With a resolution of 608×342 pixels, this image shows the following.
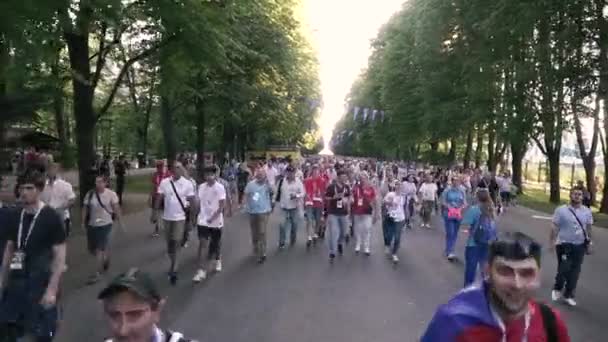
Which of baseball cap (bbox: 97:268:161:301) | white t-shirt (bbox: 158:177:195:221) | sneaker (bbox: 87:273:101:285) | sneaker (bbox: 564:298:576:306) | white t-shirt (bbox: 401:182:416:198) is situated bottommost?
sneaker (bbox: 564:298:576:306)

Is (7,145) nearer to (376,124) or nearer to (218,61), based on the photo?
(218,61)

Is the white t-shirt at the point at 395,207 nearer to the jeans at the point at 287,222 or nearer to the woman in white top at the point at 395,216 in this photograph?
the woman in white top at the point at 395,216

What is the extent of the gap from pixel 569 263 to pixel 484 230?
4.54ft

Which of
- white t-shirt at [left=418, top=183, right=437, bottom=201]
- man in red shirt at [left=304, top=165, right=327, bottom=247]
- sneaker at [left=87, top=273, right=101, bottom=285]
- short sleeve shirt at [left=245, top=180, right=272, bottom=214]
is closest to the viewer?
sneaker at [left=87, top=273, right=101, bottom=285]

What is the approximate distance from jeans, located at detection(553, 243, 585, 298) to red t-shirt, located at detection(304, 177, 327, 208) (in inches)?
268

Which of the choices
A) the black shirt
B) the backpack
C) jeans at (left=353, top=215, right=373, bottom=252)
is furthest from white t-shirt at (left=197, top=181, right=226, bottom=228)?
the black shirt

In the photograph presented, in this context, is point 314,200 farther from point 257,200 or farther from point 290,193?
point 257,200

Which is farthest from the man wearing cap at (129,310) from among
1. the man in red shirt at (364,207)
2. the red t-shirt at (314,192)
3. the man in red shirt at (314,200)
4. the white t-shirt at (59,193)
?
the red t-shirt at (314,192)

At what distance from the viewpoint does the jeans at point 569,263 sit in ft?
31.3

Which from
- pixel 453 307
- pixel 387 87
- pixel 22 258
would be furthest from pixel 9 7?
pixel 387 87

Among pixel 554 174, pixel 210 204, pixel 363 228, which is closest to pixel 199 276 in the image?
pixel 210 204

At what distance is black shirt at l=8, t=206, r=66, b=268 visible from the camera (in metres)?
5.02

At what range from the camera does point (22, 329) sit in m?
4.95

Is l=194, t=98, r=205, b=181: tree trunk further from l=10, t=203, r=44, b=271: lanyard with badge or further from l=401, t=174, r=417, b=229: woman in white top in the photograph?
l=10, t=203, r=44, b=271: lanyard with badge
